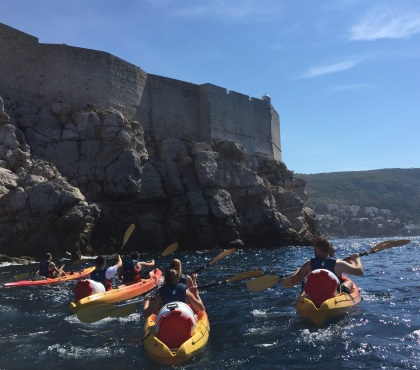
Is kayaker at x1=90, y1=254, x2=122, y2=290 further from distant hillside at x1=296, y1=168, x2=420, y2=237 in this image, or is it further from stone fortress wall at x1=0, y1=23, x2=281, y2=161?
distant hillside at x1=296, y1=168, x2=420, y2=237

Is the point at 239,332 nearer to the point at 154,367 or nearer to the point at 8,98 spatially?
the point at 154,367

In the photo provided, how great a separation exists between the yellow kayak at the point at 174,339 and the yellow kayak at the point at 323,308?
2.00 m

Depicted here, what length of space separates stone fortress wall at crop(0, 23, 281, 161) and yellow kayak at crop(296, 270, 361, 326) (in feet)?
77.1

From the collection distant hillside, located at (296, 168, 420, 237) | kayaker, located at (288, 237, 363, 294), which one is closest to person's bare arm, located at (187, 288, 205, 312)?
kayaker, located at (288, 237, 363, 294)

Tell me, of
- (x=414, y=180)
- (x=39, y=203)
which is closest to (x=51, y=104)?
(x=39, y=203)

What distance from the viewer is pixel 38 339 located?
6805 mm

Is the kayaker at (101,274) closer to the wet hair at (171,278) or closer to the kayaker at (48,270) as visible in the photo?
the wet hair at (171,278)

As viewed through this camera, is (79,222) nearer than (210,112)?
Yes

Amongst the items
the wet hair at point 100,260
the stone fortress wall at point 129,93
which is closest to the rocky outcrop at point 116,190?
the stone fortress wall at point 129,93

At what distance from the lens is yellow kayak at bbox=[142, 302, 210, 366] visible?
5.40m

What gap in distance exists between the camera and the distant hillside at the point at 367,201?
93.1 meters

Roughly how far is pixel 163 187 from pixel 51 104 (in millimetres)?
8606

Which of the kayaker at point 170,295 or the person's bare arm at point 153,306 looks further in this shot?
the person's bare arm at point 153,306

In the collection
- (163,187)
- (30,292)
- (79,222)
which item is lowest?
(30,292)
